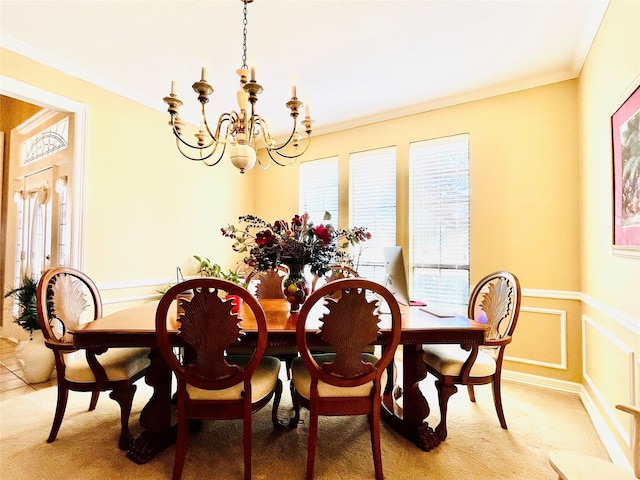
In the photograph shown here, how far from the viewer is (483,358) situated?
202 centimetres

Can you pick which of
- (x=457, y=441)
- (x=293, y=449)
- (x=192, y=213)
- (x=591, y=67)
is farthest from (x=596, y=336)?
(x=192, y=213)

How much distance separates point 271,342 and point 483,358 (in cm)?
134

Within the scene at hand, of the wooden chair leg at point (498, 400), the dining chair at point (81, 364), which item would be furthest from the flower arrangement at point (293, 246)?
the wooden chair leg at point (498, 400)

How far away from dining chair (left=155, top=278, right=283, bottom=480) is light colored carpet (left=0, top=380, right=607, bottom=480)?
0.29 m

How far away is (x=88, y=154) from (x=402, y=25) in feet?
9.35

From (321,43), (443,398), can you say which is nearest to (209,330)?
(443,398)

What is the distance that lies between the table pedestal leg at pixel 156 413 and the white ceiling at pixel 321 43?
1.75 m

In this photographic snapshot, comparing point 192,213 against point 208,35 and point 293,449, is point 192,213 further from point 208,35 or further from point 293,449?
point 293,449

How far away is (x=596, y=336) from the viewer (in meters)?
2.28

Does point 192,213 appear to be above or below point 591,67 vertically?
below

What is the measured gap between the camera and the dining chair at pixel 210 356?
4.78 ft

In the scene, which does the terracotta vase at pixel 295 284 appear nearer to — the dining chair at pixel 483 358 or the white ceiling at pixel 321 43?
the dining chair at pixel 483 358

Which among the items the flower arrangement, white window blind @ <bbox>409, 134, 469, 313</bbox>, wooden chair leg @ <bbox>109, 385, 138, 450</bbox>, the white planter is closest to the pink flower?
the flower arrangement

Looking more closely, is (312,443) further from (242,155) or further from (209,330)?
(242,155)
